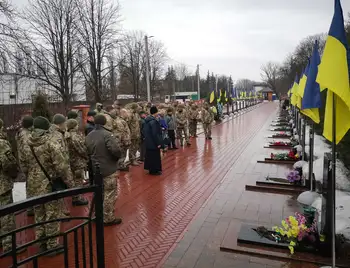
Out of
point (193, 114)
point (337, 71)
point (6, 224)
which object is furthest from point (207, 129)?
point (337, 71)

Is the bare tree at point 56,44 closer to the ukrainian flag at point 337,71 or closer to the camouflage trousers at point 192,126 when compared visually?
the camouflage trousers at point 192,126

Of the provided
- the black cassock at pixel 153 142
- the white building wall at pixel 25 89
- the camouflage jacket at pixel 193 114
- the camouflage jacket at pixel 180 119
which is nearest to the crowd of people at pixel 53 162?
the black cassock at pixel 153 142

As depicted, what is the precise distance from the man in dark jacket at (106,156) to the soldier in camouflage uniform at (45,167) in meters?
0.69

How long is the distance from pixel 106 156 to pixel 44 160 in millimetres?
1070

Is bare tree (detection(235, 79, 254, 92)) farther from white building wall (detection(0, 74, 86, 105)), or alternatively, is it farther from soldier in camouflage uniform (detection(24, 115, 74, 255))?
soldier in camouflage uniform (detection(24, 115, 74, 255))

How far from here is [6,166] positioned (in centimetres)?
452

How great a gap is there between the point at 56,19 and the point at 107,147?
48.2 feet

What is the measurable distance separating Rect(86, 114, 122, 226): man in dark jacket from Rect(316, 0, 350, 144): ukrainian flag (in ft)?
11.1

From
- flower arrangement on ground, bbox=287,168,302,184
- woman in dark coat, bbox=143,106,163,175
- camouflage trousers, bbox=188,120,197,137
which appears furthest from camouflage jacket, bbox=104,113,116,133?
camouflage trousers, bbox=188,120,197,137

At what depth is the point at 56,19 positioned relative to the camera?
17078 millimetres

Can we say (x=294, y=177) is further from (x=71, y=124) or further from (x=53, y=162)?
(x=53, y=162)

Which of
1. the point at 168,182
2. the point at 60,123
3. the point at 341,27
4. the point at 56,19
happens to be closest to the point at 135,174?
the point at 168,182

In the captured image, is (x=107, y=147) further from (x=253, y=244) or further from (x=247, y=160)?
(x=247, y=160)

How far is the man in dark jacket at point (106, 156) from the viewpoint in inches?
207
